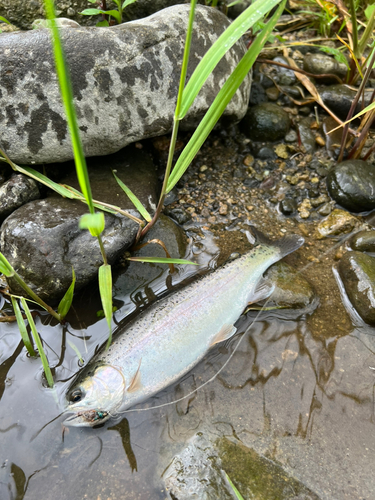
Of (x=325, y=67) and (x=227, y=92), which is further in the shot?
(x=325, y=67)

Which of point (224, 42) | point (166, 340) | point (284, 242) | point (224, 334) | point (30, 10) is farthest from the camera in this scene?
point (30, 10)

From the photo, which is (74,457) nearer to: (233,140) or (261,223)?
(261,223)

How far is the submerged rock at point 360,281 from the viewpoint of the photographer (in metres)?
→ 3.18

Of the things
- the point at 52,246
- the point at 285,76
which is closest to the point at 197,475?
the point at 52,246

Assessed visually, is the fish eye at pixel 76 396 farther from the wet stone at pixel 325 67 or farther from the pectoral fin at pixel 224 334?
the wet stone at pixel 325 67

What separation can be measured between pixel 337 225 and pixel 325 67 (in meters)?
2.43

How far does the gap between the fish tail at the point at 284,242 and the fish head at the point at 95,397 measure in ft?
6.27

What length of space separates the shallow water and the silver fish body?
0.14 meters

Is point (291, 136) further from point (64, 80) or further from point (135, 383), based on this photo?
point (64, 80)

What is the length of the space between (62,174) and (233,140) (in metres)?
2.22

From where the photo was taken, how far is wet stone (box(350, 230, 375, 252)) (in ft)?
12.0

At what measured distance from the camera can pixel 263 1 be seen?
85.0 inches

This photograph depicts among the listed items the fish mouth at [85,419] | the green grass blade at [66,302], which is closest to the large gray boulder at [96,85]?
the green grass blade at [66,302]

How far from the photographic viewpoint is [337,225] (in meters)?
3.88
